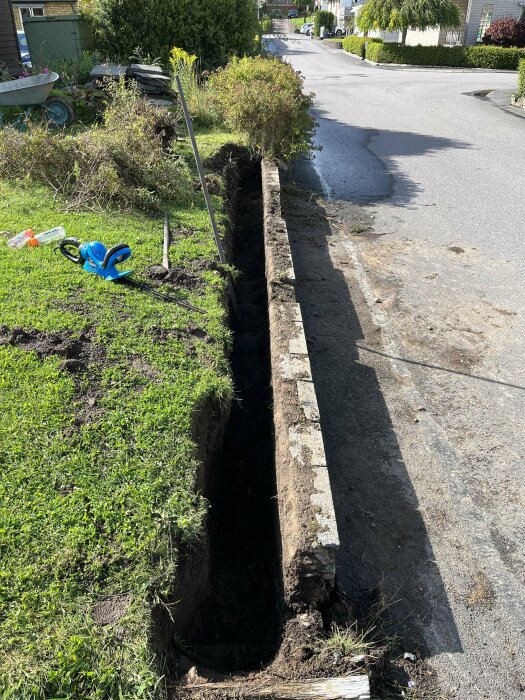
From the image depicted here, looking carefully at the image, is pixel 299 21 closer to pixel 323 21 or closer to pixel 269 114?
pixel 323 21

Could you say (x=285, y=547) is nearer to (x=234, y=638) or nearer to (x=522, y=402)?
(x=234, y=638)

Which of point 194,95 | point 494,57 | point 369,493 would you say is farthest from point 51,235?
point 494,57

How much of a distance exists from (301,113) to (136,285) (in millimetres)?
6890

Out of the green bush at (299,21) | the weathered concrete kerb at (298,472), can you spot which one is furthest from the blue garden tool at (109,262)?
the green bush at (299,21)

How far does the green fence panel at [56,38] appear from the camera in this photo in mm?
14539

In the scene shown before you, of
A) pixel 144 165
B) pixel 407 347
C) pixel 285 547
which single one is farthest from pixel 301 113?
pixel 285 547

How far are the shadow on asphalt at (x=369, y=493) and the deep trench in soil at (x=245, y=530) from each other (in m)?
0.49

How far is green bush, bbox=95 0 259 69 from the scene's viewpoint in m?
14.4

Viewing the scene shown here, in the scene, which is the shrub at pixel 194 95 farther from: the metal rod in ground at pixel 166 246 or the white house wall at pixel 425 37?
the white house wall at pixel 425 37

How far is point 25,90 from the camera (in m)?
10.6

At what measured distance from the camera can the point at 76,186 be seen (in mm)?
7648

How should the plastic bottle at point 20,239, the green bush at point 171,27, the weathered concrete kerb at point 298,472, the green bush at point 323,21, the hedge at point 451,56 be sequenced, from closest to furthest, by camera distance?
1. the weathered concrete kerb at point 298,472
2. the plastic bottle at point 20,239
3. the green bush at point 171,27
4. the hedge at point 451,56
5. the green bush at point 323,21

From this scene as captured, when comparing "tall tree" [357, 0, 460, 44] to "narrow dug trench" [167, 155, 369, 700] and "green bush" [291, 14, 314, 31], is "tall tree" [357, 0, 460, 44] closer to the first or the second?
"narrow dug trench" [167, 155, 369, 700]

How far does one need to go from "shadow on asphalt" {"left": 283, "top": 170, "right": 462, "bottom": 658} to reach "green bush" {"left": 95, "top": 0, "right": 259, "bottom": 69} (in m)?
10.9
